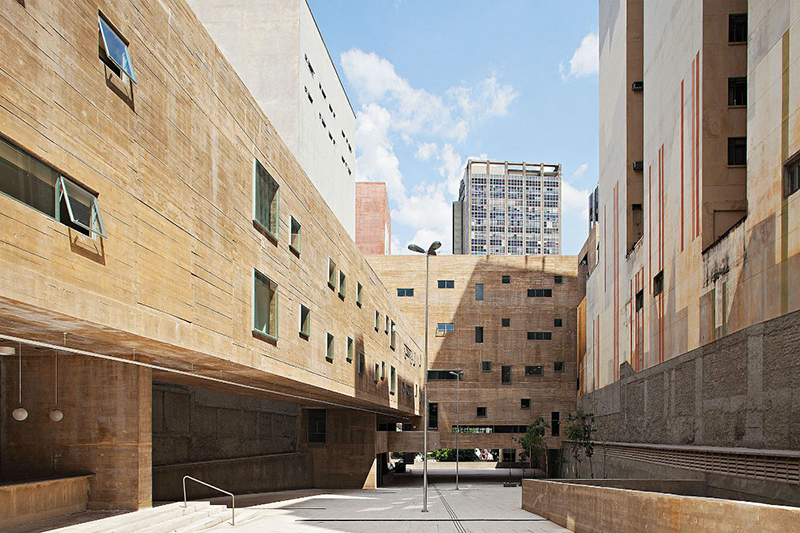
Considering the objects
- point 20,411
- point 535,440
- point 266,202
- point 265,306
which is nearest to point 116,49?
point 20,411

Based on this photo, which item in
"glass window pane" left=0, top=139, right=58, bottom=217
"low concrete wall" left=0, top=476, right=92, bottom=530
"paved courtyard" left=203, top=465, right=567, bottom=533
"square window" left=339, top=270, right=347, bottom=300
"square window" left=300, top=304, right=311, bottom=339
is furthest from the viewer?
"square window" left=339, top=270, right=347, bottom=300

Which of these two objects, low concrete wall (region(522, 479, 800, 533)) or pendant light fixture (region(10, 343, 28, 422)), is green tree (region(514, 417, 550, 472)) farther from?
pendant light fixture (region(10, 343, 28, 422))

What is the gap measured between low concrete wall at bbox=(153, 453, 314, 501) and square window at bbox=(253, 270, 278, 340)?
750 cm

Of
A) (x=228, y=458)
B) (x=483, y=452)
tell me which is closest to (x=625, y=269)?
(x=228, y=458)

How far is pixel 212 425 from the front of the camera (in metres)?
26.8

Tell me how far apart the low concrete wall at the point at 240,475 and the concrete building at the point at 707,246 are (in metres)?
16.2

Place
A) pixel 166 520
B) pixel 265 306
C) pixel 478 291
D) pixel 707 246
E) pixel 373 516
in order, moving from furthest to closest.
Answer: pixel 478 291, pixel 373 516, pixel 707 246, pixel 265 306, pixel 166 520

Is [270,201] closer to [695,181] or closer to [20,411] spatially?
[20,411]

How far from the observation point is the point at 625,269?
34.7m

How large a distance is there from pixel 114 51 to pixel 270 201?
7.74 metres

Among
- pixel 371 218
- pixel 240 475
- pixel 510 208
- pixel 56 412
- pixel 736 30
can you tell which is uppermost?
pixel 510 208

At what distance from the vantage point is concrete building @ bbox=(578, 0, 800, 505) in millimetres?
16328

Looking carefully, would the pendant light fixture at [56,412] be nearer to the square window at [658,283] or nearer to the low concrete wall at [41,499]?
the low concrete wall at [41,499]

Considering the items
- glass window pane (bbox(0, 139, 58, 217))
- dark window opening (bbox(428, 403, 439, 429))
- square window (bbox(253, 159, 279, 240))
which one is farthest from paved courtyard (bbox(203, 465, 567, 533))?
dark window opening (bbox(428, 403, 439, 429))
